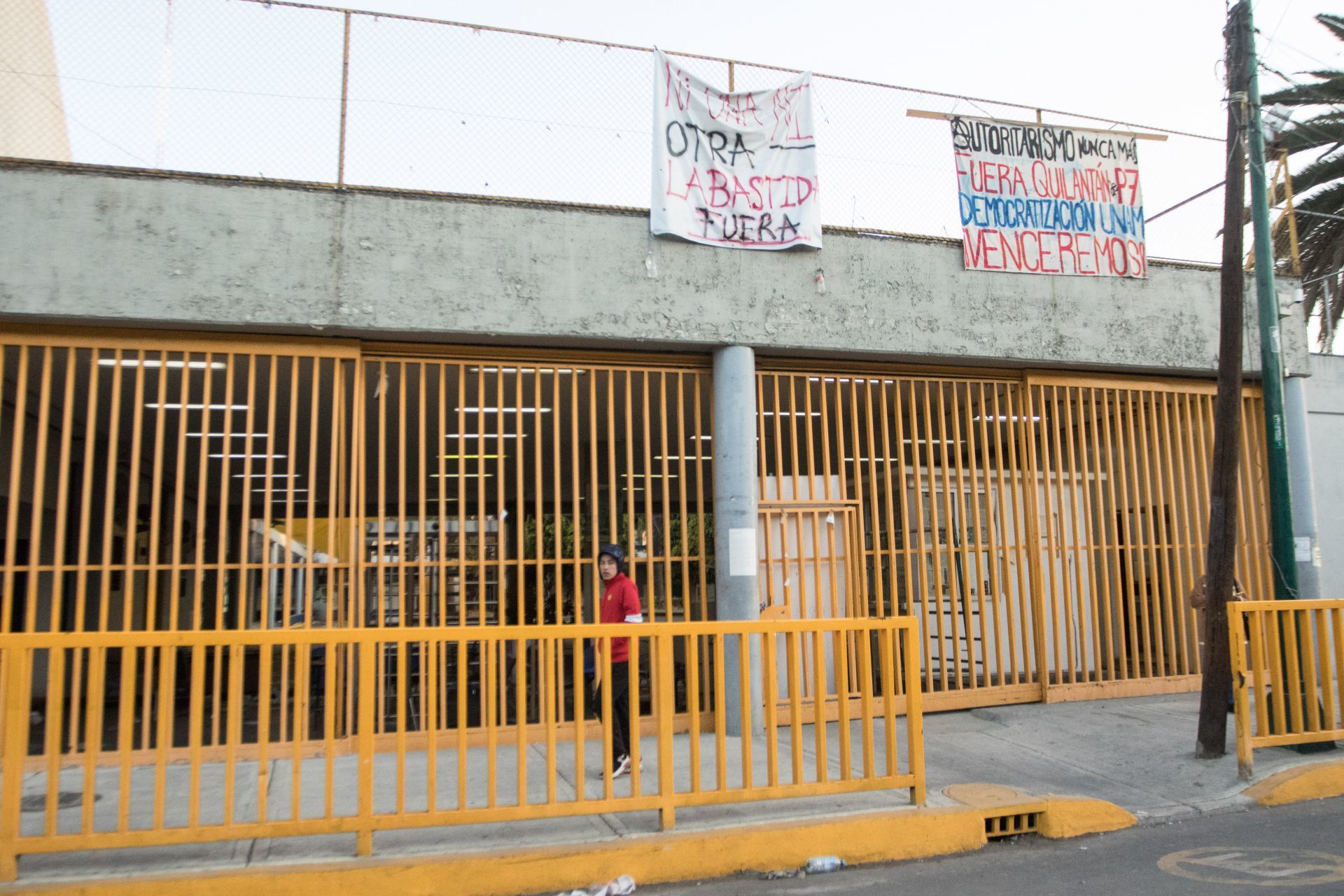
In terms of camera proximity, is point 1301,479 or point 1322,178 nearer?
point 1301,479

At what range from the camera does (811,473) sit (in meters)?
9.55

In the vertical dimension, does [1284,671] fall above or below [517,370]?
below

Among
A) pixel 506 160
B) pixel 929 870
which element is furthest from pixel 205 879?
pixel 506 160

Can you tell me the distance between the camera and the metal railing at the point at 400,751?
4.77 metres

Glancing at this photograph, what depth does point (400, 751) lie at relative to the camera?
5.09 meters

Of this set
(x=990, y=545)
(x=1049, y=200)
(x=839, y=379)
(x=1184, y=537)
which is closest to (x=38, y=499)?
(x=839, y=379)

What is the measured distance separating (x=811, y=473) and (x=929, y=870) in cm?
464

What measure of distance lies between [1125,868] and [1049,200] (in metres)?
7.07

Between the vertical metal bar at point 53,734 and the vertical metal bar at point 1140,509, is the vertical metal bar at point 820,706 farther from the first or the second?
the vertical metal bar at point 1140,509

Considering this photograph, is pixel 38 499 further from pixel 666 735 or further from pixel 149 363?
pixel 666 735

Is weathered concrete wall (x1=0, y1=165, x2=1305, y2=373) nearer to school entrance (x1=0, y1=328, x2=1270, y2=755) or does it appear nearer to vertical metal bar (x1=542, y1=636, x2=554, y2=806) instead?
school entrance (x1=0, y1=328, x2=1270, y2=755)

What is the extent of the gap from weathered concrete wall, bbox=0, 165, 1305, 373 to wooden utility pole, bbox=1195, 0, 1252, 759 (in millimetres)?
2247

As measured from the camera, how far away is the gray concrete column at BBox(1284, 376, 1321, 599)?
10195 millimetres

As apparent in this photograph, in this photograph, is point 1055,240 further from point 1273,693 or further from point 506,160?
point 506,160
